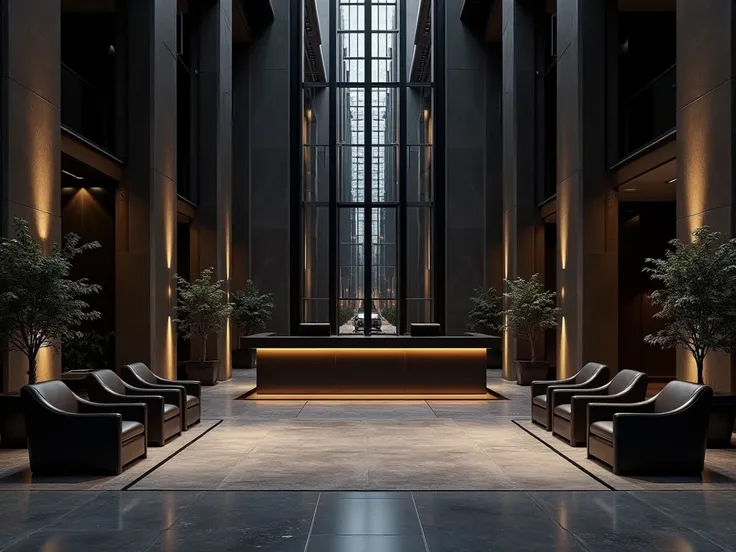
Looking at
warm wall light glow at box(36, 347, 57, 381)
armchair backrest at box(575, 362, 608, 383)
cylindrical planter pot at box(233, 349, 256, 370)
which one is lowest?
cylindrical planter pot at box(233, 349, 256, 370)

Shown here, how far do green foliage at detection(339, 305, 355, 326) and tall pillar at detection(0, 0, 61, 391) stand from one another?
15353 mm

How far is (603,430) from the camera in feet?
28.2

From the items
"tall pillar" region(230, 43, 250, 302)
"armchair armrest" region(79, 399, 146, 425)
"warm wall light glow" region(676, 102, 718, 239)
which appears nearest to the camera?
"armchair armrest" region(79, 399, 146, 425)

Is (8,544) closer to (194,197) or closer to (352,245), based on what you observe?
(194,197)

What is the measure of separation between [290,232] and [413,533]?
1969 centimetres

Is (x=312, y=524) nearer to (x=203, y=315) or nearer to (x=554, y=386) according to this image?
(x=554, y=386)

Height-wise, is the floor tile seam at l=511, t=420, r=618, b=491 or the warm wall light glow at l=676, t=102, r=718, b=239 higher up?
the warm wall light glow at l=676, t=102, r=718, b=239

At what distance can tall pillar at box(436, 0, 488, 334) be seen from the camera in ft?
81.3

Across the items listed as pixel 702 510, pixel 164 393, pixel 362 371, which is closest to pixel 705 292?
pixel 702 510

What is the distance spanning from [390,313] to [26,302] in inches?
691

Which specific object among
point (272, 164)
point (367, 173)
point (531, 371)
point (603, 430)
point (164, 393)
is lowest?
point (531, 371)

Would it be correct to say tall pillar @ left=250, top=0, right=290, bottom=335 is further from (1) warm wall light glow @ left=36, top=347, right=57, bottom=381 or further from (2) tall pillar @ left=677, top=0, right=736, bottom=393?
(2) tall pillar @ left=677, top=0, right=736, bottom=393

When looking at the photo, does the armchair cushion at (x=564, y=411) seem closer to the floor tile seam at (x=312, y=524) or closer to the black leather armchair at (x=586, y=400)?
the black leather armchair at (x=586, y=400)

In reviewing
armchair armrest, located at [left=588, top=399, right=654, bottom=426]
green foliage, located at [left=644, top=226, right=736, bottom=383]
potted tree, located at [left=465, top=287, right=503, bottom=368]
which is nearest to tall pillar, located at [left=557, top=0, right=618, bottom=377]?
green foliage, located at [left=644, top=226, right=736, bottom=383]
